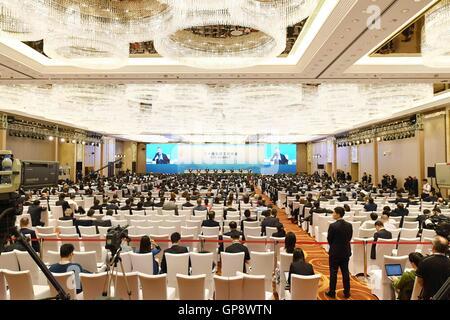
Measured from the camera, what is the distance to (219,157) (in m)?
42.8

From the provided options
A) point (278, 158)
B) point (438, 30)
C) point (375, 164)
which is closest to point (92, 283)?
point (438, 30)

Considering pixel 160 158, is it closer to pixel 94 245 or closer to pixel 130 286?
pixel 94 245

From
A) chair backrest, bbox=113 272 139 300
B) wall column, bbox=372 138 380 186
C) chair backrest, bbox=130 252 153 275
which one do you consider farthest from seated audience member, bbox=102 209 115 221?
wall column, bbox=372 138 380 186

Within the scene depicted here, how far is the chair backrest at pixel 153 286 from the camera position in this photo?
426cm

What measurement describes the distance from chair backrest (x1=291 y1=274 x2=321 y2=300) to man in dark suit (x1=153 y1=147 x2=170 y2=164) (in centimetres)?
3920

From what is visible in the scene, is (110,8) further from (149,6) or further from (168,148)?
(168,148)

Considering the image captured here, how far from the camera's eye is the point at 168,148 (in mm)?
42781

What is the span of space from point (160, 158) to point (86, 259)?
37.9 meters

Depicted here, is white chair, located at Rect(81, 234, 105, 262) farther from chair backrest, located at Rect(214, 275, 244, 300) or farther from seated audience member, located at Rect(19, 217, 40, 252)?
chair backrest, located at Rect(214, 275, 244, 300)

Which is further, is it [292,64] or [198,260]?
[292,64]

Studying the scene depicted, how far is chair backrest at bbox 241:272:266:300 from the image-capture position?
418cm
